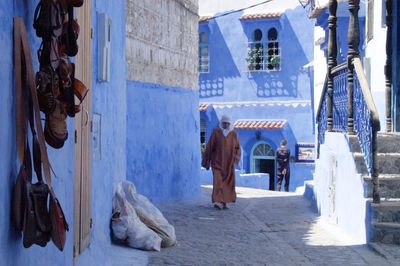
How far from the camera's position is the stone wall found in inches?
455

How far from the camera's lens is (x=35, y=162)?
129 inches

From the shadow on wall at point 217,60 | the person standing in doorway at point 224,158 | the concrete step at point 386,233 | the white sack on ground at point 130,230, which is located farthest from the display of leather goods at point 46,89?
the shadow on wall at point 217,60

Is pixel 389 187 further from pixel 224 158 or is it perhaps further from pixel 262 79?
pixel 262 79

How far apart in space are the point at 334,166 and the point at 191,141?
5.22m

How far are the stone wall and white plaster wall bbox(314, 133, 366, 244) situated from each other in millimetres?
3459

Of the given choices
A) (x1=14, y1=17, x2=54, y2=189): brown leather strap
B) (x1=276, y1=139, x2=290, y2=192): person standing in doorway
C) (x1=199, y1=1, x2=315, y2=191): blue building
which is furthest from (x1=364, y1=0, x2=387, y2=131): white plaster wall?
(x1=199, y1=1, x2=315, y2=191): blue building

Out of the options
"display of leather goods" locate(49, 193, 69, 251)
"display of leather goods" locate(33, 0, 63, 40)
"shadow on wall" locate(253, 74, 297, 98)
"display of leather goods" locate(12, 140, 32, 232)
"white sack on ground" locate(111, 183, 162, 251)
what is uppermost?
"shadow on wall" locate(253, 74, 297, 98)

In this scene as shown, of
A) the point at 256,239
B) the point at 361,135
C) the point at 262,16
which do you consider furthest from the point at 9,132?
the point at 262,16

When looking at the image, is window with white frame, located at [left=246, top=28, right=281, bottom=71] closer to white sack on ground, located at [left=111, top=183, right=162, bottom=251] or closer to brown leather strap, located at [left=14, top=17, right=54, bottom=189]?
white sack on ground, located at [left=111, top=183, right=162, bottom=251]

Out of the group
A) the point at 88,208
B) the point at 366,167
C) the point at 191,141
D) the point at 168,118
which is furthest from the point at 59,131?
the point at 191,141

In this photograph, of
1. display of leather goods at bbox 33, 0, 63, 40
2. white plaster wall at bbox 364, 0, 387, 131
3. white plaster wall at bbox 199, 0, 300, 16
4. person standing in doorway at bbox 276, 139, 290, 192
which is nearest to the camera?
display of leather goods at bbox 33, 0, 63, 40

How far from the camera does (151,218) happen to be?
7980 millimetres

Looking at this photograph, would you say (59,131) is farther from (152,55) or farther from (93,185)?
(152,55)

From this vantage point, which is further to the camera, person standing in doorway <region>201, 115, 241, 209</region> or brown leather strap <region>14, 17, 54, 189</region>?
person standing in doorway <region>201, 115, 241, 209</region>
